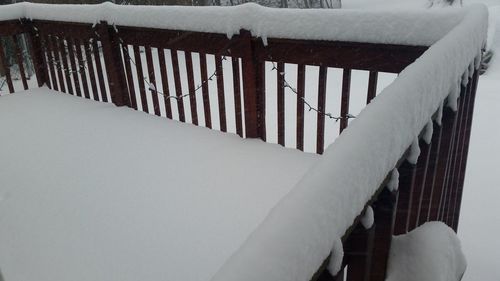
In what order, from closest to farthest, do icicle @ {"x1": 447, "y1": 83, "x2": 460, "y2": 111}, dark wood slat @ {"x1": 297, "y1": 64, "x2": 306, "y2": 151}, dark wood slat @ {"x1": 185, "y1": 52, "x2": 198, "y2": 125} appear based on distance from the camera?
1. icicle @ {"x1": 447, "y1": 83, "x2": 460, "y2": 111}
2. dark wood slat @ {"x1": 297, "y1": 64, "x2": 306, "y2": 151}
3. dark wood slat @ {"x1": 185, "y1": 52, "x2": 198, "y2": 125}

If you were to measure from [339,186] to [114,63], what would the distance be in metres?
3.95

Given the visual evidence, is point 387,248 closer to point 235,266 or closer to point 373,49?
point 235,266

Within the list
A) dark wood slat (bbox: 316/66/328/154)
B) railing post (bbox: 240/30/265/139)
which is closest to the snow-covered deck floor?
railing post (bbox: 240/30/265/139)

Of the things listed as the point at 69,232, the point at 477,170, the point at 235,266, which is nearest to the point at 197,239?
the point at 69,232

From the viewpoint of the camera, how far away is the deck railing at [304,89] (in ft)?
4.06

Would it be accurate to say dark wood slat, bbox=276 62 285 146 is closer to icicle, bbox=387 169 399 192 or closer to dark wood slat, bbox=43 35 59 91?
icicle, bbox=387 169 399 192

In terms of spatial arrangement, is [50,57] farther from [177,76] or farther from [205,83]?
[205,83]

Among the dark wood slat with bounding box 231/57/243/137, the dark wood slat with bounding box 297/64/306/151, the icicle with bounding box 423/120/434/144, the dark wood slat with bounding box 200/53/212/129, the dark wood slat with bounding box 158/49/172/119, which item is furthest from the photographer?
the dark wood slat with bounding box 158/49/172/119

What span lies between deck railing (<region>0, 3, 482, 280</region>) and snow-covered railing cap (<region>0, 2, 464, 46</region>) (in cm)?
6

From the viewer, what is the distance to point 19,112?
4.75m

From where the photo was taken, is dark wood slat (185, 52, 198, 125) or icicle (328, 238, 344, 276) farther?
dark wood slat (185, 52, 198, 125)

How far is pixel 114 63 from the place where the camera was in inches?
171

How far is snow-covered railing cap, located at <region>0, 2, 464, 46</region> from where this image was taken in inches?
94.0

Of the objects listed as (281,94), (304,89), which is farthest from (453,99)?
(281,94)
